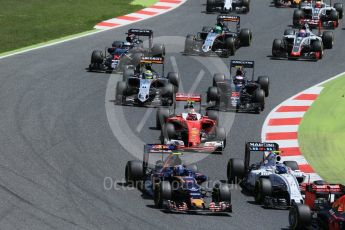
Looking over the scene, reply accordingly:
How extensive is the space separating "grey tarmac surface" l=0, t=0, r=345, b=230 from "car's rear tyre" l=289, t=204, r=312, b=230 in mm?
870

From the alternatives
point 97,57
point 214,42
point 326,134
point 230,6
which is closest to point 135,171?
point 326,134

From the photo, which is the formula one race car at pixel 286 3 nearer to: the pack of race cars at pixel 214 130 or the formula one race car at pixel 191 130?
the pack of race cars at pixel 214 130

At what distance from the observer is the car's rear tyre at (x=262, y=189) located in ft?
90.0

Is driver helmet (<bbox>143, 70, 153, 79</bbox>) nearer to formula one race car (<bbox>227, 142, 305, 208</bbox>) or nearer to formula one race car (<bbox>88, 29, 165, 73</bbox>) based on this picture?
formula one race car (<bbox>88, 29, 165, 73</bbox>)

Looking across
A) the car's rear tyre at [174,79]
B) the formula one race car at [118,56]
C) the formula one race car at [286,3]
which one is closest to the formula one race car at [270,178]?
the car's rear tyre at [174,79]

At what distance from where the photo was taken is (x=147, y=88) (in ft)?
126

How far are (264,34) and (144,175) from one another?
24.3m

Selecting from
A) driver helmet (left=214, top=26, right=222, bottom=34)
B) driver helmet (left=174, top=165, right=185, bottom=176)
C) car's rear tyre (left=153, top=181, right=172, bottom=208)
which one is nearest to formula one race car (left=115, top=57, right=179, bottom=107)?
driver helmet (left=214, top=26, right=222, bottom=34)

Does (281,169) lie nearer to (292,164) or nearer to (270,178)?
(270,178)

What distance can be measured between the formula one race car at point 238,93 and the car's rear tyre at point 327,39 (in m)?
9.57

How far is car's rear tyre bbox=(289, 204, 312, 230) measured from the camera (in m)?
24.8

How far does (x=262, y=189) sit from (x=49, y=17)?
29.3m

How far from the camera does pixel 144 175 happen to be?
28750 millimetres

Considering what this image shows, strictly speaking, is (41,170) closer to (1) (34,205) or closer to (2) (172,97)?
(1) (34,205)
